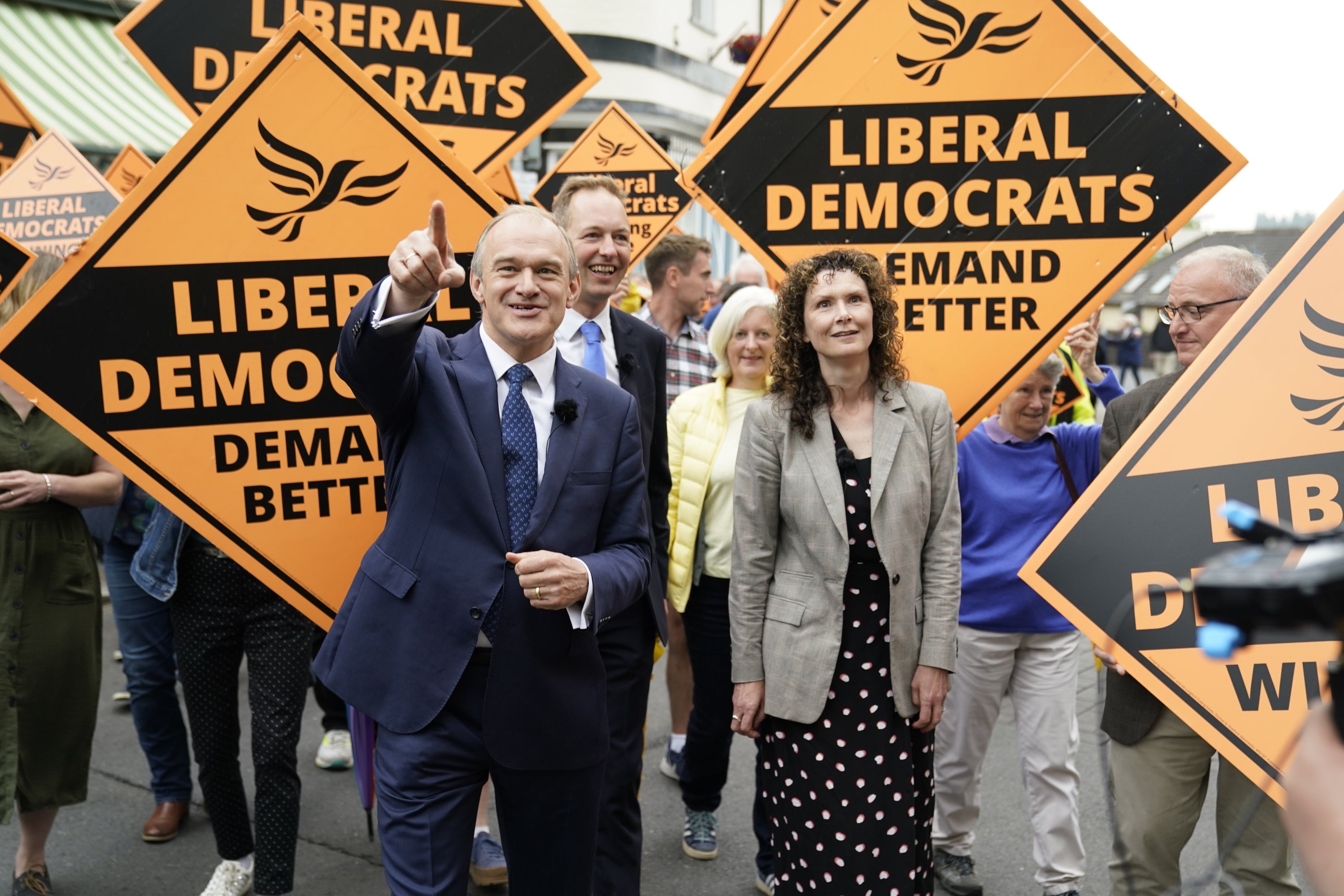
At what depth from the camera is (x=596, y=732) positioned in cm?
285

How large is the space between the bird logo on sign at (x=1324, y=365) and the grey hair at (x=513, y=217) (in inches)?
65.6

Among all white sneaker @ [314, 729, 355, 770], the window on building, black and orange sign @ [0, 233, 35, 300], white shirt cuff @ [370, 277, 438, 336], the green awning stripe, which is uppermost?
the window on building

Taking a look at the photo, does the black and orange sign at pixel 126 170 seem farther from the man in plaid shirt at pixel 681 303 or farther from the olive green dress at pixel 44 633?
the olive green dress at pixel 44 633

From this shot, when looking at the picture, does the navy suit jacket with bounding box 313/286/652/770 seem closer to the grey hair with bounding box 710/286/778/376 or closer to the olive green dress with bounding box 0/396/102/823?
the grey hair with bounding box 710/286/778/376

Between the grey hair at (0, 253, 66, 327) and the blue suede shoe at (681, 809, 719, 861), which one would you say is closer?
the grey hair at (0, 253, 66, 327)

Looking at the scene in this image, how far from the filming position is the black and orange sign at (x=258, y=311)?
9.77ft

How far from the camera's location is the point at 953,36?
140 inches

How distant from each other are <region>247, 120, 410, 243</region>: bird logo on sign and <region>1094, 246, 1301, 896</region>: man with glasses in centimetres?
220

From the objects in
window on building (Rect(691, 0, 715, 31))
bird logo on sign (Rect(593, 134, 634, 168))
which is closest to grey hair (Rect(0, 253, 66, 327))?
bird logo on sign (Rect(593, 134, 634, 168))

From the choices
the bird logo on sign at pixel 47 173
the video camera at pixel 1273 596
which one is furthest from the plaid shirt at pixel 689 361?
the video camera at pixel 1273 596

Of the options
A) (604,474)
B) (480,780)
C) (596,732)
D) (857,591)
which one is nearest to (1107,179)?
(857,591)

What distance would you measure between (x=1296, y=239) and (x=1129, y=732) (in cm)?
137

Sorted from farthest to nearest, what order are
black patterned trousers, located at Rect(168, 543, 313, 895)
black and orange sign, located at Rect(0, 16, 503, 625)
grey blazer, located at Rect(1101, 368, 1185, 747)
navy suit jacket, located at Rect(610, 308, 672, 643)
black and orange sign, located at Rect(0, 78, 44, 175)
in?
1. black and orange sign, located at Rect(0, 78, 44, 175)
2. black patterned trousers, located at Rect(168, 543, 313, 895)
3. navy suit jacket, located at Rect(610, 308, 672, 643)
4. grey blazer, located at Rect(1101, 368, 1185, 747)
5. black and orange sign, located at Rect(0, 16, 503, 625)

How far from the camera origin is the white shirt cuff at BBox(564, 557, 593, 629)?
2.69 m
